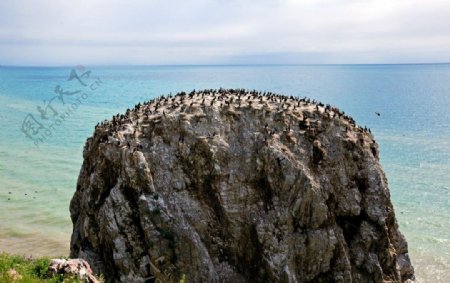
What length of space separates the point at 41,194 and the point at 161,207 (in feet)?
97.5

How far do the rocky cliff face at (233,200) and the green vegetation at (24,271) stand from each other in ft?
21.7

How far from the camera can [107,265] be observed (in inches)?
830

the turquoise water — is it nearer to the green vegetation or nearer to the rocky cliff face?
the rocky cliff face

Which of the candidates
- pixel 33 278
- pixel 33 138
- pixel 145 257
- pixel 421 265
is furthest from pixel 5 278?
pixel 33 138

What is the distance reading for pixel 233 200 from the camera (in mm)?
21578

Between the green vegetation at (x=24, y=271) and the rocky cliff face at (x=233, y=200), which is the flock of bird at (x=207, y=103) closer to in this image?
the rocky cliff face at (x=233, y=200)

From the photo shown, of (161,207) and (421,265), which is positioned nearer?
(161,207)

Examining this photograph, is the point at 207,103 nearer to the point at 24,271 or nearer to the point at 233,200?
the point at 233,200

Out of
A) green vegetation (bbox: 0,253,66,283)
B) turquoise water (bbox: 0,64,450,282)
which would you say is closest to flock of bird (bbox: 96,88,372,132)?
turquoise water (bbox: 0,64,450,282)

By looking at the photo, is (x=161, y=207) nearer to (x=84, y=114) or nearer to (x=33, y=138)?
(x=33, y=138)

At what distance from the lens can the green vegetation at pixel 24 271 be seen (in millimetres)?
11625

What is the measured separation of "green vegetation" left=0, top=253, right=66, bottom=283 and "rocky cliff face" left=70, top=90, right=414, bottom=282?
6.63m

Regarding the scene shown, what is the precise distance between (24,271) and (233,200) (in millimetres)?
10326

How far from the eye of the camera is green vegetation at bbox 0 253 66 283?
1162 cm
